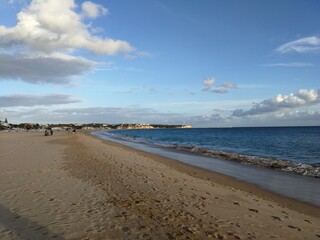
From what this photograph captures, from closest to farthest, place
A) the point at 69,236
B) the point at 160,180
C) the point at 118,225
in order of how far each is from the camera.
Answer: the point at 69,236
the point at 118,225
the point at 160,180

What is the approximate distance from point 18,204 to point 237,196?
24.4ft

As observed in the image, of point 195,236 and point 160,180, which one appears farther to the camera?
point 160,180

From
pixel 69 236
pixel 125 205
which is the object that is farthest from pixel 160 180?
pixel 69 236

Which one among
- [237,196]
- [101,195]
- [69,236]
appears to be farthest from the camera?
[237,196]

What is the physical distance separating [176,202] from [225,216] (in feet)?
6.15

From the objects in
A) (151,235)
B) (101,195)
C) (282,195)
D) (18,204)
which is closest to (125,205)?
(101,195)

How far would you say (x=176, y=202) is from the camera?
32.1ft

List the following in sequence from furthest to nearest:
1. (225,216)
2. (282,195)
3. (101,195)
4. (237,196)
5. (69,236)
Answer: (282,195)
(237,196)
(101,195)
(225,216)
(69,236)

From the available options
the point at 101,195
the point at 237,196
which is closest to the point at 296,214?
the point at 237,196

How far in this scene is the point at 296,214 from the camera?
9.37 m

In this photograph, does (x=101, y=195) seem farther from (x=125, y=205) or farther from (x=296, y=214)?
(x=296, y=214)

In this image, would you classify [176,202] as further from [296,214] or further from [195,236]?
[296,214]

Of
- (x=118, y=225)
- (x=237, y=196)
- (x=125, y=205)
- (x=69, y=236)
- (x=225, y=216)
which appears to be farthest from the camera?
(x=237, y=196)

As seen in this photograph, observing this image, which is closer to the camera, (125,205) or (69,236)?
(69,236)
